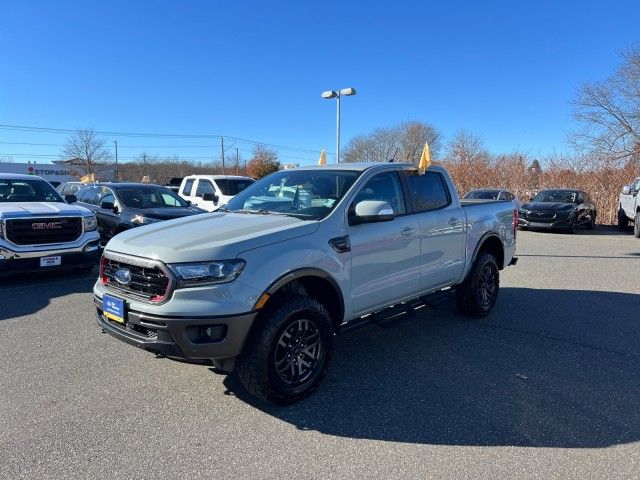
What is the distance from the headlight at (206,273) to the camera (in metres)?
3.11

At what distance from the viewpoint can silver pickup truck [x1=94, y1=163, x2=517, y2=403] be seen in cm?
312

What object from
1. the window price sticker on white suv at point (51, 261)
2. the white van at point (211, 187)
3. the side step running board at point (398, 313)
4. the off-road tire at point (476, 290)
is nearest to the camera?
the side step running board at point (398, 313)

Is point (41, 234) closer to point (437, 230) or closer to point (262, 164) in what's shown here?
point (437, 230)

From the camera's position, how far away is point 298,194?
171 inches

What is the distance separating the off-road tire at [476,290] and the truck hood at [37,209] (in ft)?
20.3

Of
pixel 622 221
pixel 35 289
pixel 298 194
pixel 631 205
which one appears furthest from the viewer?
pixel 622 221

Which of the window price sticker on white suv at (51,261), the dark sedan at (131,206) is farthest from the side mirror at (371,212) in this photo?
the dark sedan at (131,206)

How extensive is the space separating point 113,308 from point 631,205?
58.0 feet

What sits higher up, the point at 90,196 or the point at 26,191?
the point at 26,191

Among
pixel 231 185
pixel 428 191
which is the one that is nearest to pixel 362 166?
pixel 428 191

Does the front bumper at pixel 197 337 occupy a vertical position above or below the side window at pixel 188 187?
below

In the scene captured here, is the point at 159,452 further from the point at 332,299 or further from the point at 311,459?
the point at 332,299

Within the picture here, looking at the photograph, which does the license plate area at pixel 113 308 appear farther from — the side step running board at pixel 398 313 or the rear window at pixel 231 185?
the rear window at pixel 231 185

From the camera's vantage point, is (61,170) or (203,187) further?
(61,170)
